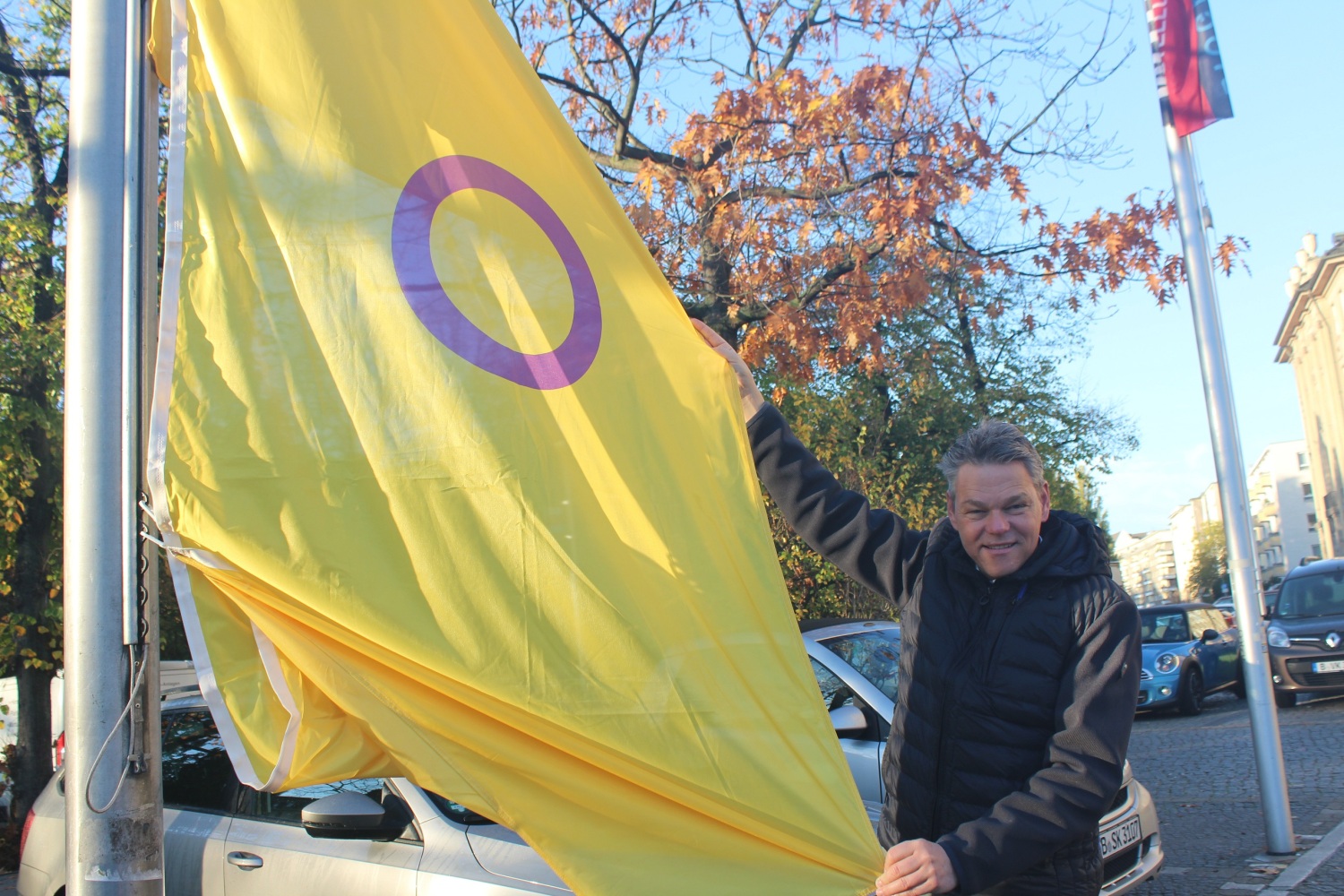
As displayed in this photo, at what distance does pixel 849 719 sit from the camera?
5.45 m

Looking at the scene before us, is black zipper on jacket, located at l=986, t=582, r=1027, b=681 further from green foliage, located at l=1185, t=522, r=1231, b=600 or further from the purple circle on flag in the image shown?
green foliage, located at l=1185, t=522, r=1231, b=600

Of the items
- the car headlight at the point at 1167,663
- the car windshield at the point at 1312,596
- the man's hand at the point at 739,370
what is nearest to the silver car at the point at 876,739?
the man's hand at the point at 739,370

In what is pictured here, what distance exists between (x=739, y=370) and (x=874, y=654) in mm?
3758

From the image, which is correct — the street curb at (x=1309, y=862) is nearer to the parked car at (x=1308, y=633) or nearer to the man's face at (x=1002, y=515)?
the man's face at (x=1002, y=515)

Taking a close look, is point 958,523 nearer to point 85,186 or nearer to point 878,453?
point 85,186

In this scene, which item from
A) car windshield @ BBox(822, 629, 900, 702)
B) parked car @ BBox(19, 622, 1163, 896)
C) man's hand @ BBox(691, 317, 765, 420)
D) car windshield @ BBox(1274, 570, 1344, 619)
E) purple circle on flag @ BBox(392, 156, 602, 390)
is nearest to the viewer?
purple circle on flag @ BBox(392, 156, 602, 390)

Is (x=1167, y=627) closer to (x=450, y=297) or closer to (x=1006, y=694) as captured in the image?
(x=1006, y=694)

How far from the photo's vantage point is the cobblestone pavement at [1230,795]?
6.39 meters

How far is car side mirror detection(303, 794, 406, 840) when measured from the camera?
3885mm

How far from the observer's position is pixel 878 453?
54.5ft

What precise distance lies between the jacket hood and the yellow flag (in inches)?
17.6

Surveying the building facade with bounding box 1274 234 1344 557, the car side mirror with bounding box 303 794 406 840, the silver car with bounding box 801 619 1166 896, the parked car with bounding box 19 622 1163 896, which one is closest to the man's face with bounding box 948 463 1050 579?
the parked car with bounding box 19 622 1163 896

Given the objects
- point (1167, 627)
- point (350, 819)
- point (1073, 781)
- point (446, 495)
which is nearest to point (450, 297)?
point (446, 495)

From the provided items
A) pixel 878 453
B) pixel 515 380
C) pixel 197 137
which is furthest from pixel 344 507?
pixel 878 453
